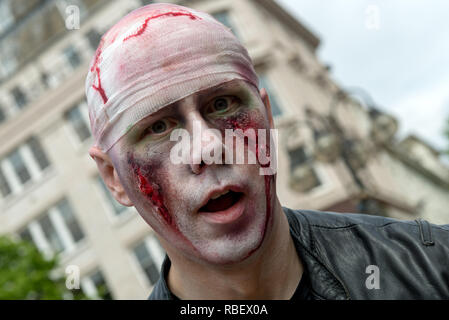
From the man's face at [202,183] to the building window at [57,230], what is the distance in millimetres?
17543

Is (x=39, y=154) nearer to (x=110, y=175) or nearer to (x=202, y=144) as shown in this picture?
(x=110, y=175)

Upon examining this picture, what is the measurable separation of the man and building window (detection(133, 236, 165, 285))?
15.6 m

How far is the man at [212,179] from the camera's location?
1998 mm

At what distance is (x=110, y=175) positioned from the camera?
234cm

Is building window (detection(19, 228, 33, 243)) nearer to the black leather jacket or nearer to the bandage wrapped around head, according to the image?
the black leather jacket

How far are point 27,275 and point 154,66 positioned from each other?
1284cm

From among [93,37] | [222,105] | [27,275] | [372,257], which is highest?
[93,37]

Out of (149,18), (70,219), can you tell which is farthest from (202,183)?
(70,219)

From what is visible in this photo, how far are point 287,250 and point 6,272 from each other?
1283cm

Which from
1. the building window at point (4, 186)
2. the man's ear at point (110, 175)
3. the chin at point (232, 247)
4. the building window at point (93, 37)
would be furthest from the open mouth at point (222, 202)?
the building window at point (4, 186)

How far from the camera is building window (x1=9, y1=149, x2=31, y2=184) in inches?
782

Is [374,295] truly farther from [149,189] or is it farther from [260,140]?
[149,189]

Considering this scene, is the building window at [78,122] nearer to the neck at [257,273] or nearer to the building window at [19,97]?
the building window at [19,97]

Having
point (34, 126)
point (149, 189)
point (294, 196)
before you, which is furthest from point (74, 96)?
point (149, 189)
